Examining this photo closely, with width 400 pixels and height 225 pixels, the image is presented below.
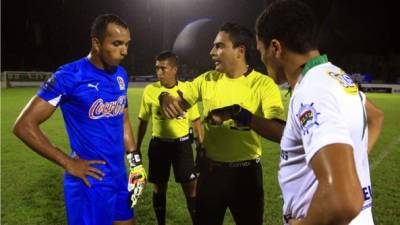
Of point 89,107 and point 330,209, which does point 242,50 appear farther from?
point 330,209

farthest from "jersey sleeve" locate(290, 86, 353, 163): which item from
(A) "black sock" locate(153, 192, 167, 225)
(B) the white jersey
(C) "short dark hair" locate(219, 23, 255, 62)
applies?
(A) "black sock" locate(153, 192, 167, 225)

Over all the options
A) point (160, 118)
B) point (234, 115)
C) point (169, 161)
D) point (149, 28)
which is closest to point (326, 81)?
point (234, 115)

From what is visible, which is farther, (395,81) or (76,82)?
(395,81)

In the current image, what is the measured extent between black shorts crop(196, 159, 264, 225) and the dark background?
1430 inches

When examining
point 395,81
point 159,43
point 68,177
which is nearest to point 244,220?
point 68,177

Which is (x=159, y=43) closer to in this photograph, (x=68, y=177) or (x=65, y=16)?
(x=65, y=16)

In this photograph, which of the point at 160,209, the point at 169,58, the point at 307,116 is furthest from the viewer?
the point at 169,58

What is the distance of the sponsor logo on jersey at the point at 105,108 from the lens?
355 centimetres

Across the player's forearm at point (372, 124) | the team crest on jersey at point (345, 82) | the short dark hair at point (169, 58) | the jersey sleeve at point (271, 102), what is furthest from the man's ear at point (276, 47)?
the short dark hair at point (169, 58)

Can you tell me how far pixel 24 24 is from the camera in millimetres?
42281

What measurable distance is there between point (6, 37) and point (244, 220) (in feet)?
143

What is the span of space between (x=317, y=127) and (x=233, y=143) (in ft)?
7.98

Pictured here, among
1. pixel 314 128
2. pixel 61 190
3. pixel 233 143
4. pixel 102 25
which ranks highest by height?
pixel 102 25

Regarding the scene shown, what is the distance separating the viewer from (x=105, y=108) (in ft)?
11.9
